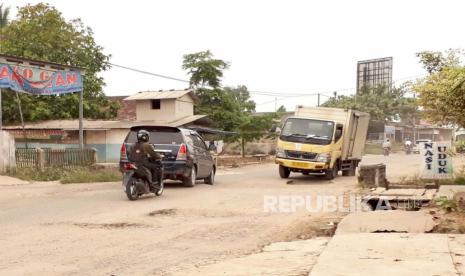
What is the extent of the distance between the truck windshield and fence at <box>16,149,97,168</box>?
300 inches

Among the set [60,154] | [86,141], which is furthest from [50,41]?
[60,154]

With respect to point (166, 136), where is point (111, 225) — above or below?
below

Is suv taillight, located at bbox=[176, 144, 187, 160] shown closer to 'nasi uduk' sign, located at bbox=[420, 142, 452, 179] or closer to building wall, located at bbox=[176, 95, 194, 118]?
'nasi uduk' sign, located at bbox=[420, 142, 452, 179]

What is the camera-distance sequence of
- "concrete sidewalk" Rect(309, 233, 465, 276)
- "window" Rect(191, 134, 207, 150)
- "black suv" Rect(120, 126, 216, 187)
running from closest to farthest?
"concrete sidewalk" Rect(309, 233, 465, 276)
"black suv" Rect(120, 126, 216, 187)
"window" Rect(191, 134, 207, 150)

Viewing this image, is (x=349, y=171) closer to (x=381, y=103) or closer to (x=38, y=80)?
(x=38, y=80)

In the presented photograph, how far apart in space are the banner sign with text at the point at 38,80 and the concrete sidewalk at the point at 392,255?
598 inches

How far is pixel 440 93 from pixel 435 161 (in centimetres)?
231

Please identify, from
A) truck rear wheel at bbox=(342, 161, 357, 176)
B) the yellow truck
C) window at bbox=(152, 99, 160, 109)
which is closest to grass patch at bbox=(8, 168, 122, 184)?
the yellow truck

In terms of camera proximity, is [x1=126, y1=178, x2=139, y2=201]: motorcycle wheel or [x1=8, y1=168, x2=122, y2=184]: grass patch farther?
[x1=8, y1=168, x2=122, y2=184]: grass patch

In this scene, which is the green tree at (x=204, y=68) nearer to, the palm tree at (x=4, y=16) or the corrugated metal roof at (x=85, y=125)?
the corrugated metal roof at (x=85, y=125)

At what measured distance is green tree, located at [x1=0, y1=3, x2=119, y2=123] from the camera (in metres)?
34.4

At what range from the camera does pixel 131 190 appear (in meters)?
11.9

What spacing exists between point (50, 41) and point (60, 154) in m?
17.5

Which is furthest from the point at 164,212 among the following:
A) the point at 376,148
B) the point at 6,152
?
the point at 376,148
